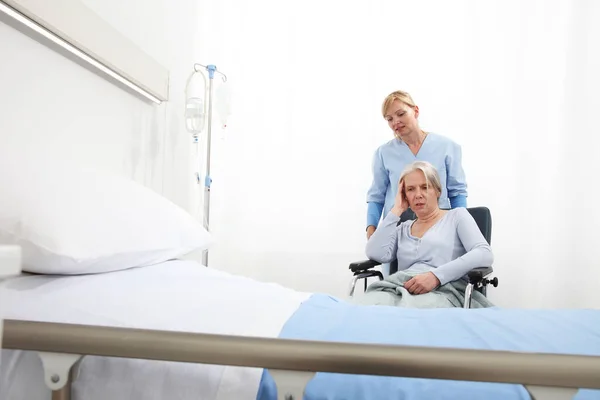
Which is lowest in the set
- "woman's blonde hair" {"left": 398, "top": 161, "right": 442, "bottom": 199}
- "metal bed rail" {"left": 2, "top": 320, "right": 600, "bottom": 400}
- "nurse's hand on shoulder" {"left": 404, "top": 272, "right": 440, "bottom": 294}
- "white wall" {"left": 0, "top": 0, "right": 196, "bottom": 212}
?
"nurse's hand on shoulder" {"left": 404, "top": 272, "right": 440, "bottom": 294}

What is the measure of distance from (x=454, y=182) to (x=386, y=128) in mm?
1062

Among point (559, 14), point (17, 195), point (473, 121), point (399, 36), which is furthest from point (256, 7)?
point (17, 195)

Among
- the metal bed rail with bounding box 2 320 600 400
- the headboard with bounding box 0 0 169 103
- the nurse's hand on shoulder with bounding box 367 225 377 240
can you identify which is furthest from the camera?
the nurse's hand on shoulder with bounding box 367 225 377 240

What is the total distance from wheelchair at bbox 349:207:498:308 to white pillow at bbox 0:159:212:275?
0.94 m

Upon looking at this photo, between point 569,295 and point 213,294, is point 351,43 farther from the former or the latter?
point 213,294

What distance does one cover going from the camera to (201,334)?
0.64 metres

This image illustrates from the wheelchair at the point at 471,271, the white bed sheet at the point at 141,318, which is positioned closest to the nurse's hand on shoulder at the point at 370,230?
the wheelchair at the point at 471,271

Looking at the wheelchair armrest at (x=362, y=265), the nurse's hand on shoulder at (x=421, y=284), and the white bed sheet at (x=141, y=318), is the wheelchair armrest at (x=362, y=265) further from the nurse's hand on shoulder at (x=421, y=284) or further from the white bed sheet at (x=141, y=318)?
the white bed sheet at (x=141, y=318)

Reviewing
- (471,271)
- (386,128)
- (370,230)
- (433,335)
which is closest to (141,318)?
(433,335)

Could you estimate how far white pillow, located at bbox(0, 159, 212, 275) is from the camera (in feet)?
3.02

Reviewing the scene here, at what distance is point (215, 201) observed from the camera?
11.0ft

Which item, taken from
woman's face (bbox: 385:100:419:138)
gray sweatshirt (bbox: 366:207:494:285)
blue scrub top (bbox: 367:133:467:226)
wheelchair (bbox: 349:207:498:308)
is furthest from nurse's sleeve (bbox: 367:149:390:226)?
gray sweatshirt (bbox: 366:207:494:285)

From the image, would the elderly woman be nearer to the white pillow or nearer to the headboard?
the white pillow

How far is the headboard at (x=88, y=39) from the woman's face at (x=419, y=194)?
4.05 feet
